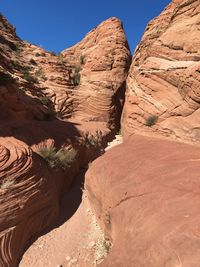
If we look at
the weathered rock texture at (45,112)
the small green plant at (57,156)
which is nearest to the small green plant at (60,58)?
the weathered rock texture at (45,112)

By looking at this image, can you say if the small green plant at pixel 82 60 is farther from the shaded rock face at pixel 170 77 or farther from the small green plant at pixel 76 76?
the shaded rock face at pixel 170 77

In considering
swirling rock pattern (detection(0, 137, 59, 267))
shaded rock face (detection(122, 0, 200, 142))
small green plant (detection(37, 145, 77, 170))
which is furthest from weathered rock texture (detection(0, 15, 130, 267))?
shaded rock face (detection(122, 0, 200, 142))

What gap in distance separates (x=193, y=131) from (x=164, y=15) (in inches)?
279

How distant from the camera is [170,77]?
946 centimetres

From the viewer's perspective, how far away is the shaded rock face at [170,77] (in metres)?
8.30

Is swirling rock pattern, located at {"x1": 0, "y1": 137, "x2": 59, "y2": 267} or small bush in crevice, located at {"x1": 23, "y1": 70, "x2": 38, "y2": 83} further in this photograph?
small bush in crevice, located at {"x1": 23, "y1": 70, "x2": 38, "y2": 83}

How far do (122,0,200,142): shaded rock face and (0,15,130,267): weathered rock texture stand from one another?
129 inches

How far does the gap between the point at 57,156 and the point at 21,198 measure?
8.36 feet

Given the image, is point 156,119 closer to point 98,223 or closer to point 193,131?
point 193,131

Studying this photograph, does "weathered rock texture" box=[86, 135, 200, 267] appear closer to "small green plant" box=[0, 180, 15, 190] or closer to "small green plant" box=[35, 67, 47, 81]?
"small green plant" box=[0, 180, 15, 190]

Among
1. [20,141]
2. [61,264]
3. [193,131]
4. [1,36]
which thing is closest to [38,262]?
[61,264]

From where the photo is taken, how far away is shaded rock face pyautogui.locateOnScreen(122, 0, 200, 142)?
8.30 metres

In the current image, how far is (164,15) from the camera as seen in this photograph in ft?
39.3

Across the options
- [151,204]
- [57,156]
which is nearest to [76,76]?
[57,156]
